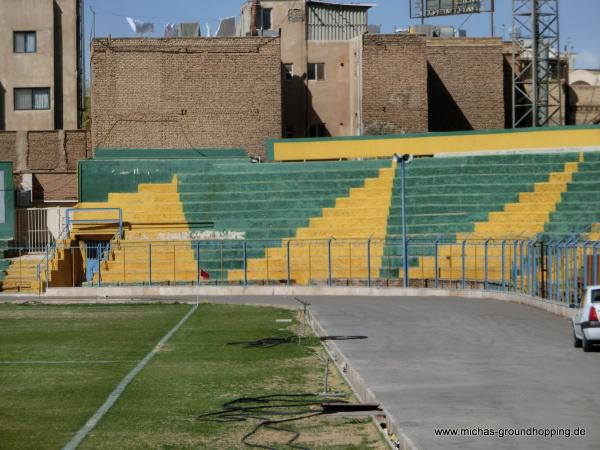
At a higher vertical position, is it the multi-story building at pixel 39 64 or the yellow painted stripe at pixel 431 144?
the multi-story building at pixel 39 64

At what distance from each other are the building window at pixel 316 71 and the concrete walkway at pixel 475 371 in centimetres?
3584

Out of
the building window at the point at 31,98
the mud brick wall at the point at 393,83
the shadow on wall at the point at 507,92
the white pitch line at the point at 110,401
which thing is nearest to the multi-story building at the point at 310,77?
the mud brick wall at the point at 393,83

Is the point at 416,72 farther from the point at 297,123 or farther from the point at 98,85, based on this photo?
the point at 98,85

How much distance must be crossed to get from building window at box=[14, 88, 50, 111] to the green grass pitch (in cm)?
3674

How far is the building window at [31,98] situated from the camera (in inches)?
2608

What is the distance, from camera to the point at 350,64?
66.8m

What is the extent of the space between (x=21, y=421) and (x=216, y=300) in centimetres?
2694

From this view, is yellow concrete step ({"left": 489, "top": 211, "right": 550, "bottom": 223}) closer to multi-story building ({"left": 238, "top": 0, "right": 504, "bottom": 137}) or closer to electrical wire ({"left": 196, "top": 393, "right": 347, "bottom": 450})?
multi-story building ({"left": 238, "top": 0, "right": 504, "bottom": 137})

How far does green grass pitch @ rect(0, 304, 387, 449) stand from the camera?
1207 centimetres

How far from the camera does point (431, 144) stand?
190 ft

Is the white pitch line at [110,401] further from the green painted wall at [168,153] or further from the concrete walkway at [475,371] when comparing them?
the green painted wall at [168,153]

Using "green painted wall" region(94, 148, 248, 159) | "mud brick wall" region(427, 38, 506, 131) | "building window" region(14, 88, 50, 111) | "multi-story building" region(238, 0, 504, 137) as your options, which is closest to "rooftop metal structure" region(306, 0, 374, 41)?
"multi-story building" region(238, 0, 504, 137)

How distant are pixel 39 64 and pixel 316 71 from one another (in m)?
14.9

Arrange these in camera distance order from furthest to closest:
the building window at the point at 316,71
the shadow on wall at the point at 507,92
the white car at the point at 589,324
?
the shadow on wall at the point at 507,92
the building window at the point at 316,71
the white car at the point at 589,324
